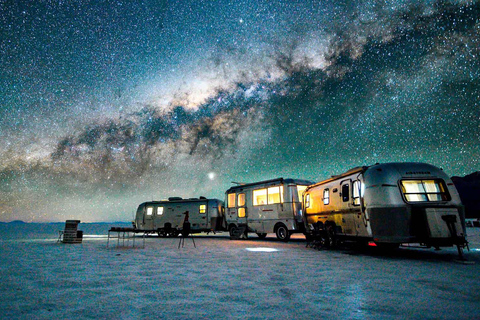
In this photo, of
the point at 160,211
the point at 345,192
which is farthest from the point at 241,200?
the point at 345,192

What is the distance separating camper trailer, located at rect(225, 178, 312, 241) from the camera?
1712 cm

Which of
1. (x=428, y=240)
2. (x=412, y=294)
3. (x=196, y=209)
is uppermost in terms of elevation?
(x=196, y=209)

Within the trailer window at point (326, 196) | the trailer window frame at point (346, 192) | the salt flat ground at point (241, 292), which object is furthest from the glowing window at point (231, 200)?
the salt flat ground at point (241, 292)

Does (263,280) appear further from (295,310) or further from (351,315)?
(351,315)

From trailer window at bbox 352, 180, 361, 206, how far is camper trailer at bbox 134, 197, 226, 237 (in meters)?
13.2

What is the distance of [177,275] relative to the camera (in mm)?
6727

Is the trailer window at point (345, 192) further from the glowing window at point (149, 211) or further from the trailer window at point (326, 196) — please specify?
the glowing window at point (149, 211)

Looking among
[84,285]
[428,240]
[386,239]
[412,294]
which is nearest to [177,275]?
[84,285]

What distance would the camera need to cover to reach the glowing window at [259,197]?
18731 mm

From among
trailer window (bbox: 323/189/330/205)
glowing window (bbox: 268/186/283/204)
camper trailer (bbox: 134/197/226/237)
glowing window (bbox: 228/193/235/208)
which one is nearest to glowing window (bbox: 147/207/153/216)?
camper trailer (bbox: 134/197/226/237)

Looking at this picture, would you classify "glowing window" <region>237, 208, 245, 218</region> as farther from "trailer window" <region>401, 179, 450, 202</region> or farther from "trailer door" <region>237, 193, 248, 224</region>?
"trailer window" <region>401, 179, 450, 202</region>

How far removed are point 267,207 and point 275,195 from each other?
3.32ft

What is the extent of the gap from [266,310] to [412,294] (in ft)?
9.06

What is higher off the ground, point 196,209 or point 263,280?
point 196,209
